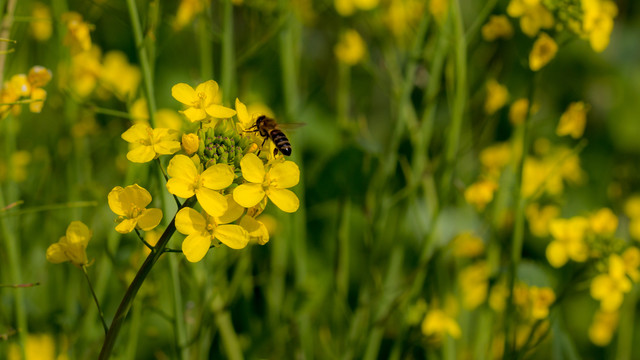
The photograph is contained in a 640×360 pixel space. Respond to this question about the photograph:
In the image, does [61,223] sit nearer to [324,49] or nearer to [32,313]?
[32,313]

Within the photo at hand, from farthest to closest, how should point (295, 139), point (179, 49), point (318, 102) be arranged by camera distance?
point (179, 49) < point (318, 102) < point (295, 139)

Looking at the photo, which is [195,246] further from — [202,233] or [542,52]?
[542,52]

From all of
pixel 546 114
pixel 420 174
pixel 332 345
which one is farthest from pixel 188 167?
pixel 546 114

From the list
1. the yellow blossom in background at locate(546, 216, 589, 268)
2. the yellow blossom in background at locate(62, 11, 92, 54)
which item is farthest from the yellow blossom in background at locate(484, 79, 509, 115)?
the yellow blossom in background at locate(62, 11, 92, 54)

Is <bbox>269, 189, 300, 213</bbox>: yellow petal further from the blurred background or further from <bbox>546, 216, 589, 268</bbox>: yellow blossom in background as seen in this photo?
<bbox>546, 216, 589, 268</bbox>: yellow blossom in background

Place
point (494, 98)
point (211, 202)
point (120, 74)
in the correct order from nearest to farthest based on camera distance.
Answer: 1. point (211, 202)
2. point (494, 98)
3. point (120, 74)

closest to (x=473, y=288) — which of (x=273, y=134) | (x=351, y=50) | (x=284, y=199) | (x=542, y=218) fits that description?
(x=542, y=218)
